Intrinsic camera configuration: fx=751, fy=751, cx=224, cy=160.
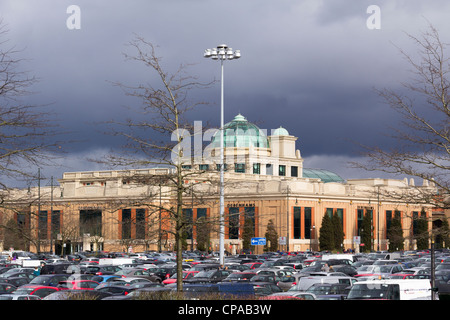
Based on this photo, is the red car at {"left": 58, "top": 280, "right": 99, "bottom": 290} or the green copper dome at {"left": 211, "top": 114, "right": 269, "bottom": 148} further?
the green copper dome at {"left": 211, "top": 114, "right": 269, "bottom": 148}

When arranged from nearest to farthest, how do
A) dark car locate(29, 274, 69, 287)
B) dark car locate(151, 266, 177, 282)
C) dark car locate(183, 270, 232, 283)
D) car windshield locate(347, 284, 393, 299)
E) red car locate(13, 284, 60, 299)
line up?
car windshield locate(347, 284, 393, 299) < red car locate(13, 284, 60, 299) < dark car locate(29, 274, 69, 287) < dark car locate(183, 270, 232, 283) < dark car locate(151, 266, 177, 282)

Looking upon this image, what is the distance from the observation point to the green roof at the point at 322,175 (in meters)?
143

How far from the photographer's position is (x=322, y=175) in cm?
14662

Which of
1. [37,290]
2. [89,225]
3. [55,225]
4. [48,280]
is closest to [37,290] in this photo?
[37,290]

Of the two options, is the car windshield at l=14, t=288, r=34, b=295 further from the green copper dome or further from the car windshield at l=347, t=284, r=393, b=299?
the green copper dome

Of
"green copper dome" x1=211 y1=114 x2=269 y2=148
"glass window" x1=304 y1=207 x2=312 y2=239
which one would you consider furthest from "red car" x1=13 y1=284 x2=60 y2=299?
"green copper dome" x1=211 y1=114 x2=269 y2=148

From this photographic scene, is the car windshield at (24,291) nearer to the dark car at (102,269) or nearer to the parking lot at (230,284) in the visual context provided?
the parking lot at (230,284)

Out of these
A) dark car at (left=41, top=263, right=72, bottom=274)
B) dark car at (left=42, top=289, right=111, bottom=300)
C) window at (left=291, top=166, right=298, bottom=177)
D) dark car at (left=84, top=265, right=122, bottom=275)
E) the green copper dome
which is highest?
the green copper dome

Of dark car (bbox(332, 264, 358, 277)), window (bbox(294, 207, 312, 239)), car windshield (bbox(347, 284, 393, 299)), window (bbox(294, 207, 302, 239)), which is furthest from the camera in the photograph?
window (bbox(294, 207, 312, 239))

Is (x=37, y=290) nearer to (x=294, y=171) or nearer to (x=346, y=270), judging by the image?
(x=346, y=270)

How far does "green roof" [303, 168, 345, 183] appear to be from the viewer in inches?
5620

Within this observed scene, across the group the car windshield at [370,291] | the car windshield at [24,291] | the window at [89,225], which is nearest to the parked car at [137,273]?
the car windshield at [24,291]
